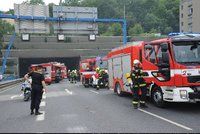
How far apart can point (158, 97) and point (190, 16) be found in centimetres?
6294

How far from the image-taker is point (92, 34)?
123 feet

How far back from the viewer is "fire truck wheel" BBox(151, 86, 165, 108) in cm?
1384

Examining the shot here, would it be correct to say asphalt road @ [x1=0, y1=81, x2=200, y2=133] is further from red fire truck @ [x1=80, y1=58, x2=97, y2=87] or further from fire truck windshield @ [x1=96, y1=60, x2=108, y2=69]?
red fire truck @ [x1=80, y1=58, x2=97, y2=87]

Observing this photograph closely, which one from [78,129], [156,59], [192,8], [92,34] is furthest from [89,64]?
[192,8]

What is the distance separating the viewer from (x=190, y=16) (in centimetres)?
7400

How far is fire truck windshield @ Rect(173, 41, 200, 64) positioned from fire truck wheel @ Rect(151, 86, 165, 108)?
156 cm

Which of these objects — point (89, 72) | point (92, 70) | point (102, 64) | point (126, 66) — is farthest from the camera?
point (92, 70)

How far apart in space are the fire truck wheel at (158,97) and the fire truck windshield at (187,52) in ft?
5.13

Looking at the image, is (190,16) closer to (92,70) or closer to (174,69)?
(92,70)

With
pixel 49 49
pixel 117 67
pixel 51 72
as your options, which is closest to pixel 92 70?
pixel 117 67

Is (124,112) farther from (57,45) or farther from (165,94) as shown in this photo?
(57,45)

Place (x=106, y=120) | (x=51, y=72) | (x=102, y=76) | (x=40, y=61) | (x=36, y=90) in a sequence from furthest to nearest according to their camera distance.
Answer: (x=40, y=61) < (x=51, y=72) < (x=102, y=76) < (x=36, y=90) < (x=106, y=120)

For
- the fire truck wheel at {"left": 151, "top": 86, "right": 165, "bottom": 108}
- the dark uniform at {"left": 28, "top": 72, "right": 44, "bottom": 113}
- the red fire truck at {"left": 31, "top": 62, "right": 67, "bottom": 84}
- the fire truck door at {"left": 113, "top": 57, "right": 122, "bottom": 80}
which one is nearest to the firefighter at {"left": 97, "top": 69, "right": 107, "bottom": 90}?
the fire truck door at {"left": 113, "top": 57, "right": 122, "bottom": 80}

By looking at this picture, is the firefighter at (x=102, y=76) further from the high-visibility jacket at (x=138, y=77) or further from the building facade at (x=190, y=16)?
the building facade at (x=190, y=16)
